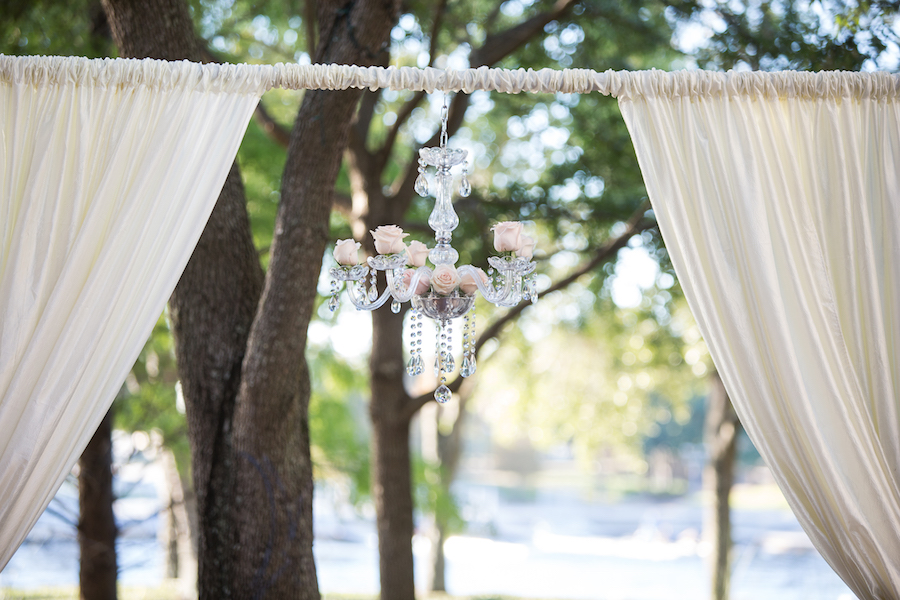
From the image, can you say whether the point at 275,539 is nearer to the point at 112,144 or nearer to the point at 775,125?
the point at 112,144

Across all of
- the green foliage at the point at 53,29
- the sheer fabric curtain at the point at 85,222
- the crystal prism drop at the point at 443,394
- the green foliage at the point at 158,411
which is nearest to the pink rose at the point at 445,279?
Result: the crystal prism drop at the point at 443,394

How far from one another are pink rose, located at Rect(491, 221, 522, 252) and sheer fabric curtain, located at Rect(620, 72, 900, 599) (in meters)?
0.40

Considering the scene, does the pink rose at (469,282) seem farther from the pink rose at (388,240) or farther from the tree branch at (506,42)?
the tree branch at (506,42)

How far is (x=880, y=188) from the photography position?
5.98ft

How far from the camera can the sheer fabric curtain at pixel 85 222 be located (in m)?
1.64

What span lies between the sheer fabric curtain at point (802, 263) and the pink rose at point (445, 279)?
56 cm

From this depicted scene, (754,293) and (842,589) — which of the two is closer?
(754,293)

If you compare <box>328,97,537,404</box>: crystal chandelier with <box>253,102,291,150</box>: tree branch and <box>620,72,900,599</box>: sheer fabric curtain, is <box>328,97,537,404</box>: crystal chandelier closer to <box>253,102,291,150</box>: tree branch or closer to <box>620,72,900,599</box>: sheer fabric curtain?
<box>620,72,900,599</box>: sheer fabric curtain

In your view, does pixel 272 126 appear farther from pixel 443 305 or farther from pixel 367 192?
pixel 443 305

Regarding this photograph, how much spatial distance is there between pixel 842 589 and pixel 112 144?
1084cm

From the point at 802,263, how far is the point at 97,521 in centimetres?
465

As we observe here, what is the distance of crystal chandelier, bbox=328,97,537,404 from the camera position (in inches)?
66.4

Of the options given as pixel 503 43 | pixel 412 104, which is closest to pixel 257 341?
pixel 412 104

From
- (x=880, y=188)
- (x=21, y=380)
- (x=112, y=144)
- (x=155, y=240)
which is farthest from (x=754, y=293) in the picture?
(x=21, y=380)
